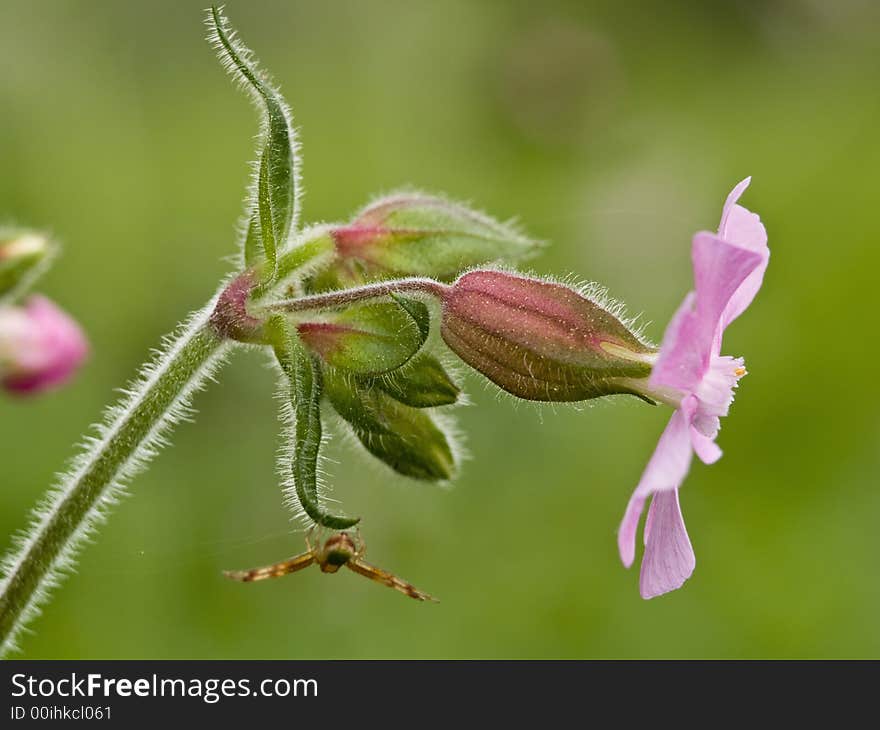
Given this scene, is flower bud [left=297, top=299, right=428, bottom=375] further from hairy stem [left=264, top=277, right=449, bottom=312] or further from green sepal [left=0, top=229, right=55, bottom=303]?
green sepal [left=0, top=229, right=55, bottom=303]

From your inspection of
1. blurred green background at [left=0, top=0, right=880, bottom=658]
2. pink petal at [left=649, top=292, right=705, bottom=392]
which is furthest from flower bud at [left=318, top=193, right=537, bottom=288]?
pink petal at [left=649, top=292, right=705, bottom=392]

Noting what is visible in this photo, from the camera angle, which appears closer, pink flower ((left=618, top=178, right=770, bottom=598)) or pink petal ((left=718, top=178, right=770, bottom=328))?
pink flower ((left=618, top=178, right=770, bottom=598))

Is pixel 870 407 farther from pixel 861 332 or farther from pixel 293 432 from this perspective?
pixel 293 432

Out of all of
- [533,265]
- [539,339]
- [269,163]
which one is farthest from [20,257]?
[533,265]

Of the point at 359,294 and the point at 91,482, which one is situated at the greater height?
the point at 359,294

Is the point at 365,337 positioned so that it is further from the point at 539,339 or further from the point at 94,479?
the point at 94,479
